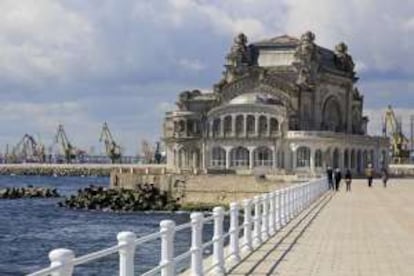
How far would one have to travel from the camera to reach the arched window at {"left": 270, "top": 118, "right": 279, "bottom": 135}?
11462 centimetres

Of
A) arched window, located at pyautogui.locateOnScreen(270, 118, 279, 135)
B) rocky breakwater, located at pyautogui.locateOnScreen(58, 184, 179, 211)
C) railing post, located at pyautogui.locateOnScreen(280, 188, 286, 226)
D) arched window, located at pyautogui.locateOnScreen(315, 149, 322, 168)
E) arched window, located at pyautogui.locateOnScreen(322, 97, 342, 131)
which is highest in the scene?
arched window, located at pyautogui.locateOnScreen(322, 97, 342, 131)

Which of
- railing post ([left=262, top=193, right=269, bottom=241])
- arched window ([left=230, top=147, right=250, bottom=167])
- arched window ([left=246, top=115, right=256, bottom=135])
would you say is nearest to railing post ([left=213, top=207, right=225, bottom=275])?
railing post ([left=262, top=193, right=269, bottom=241])

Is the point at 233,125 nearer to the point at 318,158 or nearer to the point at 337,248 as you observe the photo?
the point at 318,158

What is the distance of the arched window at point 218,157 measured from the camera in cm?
11600

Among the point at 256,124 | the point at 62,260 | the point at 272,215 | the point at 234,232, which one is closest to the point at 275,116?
the point at 256,124

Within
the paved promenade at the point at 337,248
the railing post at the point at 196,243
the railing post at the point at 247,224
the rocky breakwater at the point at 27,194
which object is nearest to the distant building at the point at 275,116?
the rocky breakwater at the point at 27,194

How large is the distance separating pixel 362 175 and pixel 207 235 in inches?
2827

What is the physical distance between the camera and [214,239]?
14867 millimetres

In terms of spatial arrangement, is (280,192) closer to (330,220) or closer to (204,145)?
(330,220)

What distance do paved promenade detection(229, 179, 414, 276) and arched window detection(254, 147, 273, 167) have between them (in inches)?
3220

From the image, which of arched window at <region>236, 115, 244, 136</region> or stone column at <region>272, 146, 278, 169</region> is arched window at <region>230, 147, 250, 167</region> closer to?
arched window at <region>236, 115, 244, 136</region>

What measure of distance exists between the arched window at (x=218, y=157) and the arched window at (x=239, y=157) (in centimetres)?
127

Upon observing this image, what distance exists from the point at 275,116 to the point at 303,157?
6.57 m

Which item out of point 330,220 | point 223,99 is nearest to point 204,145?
point 223,99
